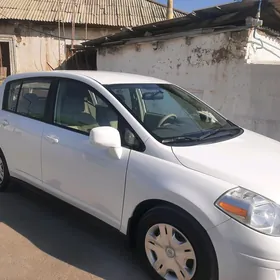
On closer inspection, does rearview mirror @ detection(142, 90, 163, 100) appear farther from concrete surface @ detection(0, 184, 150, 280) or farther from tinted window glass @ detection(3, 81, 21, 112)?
tinted window glass @ detection(3, 81, 21, 112)

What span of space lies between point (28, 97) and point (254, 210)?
115 inches

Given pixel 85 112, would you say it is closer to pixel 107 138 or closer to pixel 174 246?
pixel 107 138

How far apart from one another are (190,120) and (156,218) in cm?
108

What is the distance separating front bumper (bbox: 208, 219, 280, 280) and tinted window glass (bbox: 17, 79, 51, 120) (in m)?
2.33

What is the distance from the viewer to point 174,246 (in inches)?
93.8

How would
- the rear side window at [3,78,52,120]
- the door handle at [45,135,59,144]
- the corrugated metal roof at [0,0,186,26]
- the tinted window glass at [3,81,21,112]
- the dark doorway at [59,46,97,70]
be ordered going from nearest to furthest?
the door handle at [45,135,59,144] → the rear side window at [3,78,52,120] → the tinted window glass at [3,81,21,112] → the dark doorway at [59,46,97,70] → the corrugated metal roof at [0,0,186,26]

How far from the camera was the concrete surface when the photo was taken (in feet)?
9.02

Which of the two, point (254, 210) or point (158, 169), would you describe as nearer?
point (254, 210)

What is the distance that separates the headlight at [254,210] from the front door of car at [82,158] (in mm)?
889

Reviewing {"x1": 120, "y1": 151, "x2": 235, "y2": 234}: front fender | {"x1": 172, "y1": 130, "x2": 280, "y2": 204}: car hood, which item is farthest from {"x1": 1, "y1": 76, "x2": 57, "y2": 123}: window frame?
{"x1": 172, "y1": 130, "x2": 280, "y2": 204}: car hood

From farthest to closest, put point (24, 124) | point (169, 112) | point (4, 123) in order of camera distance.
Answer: point (4, 123)
point (24, 124)
point (169, 112)

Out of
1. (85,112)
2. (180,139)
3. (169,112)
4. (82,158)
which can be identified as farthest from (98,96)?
(180,139)

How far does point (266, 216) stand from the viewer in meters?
2.08

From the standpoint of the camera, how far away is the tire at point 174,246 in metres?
2.20
